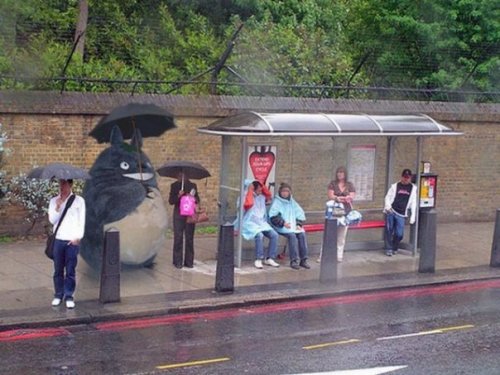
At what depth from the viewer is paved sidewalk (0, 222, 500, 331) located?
37.5 ft

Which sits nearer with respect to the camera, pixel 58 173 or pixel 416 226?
pixel 58 173

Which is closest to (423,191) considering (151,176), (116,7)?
(151,176)

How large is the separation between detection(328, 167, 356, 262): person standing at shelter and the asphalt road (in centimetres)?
256

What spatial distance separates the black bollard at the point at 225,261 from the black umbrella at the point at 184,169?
163 centimetres

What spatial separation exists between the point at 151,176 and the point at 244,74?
7491 mm

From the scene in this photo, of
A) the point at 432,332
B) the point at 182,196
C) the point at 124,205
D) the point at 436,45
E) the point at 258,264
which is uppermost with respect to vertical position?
the point at 436,45

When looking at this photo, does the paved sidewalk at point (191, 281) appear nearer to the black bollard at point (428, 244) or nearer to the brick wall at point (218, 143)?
the black bollard at point (428, 244)

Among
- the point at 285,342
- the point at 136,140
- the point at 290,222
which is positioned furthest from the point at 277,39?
the point at 285,342

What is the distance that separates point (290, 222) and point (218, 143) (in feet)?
12.6

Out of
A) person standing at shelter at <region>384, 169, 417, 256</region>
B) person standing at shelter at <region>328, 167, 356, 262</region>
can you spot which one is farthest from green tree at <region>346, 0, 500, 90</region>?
person standing at shelter at <region>328, 167, 356, 262</region>

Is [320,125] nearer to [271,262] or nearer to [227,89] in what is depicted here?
[271,262]

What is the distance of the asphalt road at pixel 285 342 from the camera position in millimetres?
9180

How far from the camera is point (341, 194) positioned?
50.6 feet

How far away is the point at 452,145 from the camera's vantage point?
2073 centimetres
